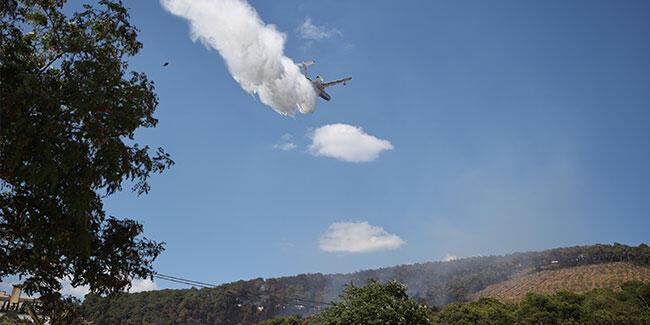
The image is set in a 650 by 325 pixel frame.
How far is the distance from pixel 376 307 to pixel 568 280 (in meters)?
119

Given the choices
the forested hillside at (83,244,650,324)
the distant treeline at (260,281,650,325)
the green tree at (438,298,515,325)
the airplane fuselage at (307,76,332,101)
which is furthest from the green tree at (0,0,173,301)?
the forested hillside at (83,244,650,324)

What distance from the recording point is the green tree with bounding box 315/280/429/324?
2973 centimetres

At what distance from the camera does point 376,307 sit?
30.3 metres

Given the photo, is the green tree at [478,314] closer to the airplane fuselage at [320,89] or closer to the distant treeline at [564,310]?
the distant treeline at [564,310]

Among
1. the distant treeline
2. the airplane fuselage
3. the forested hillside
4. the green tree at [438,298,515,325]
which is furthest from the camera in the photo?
the forested hillside

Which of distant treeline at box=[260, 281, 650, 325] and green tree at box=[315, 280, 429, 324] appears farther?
distant treeline at box=[260, 281, 650, 325]

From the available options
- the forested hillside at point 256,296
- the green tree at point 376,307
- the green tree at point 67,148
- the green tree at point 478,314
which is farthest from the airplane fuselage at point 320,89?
the forested hillside at point 256,296

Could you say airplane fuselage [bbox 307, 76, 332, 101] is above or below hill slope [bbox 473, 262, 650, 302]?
above

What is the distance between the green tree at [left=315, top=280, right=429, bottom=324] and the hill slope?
90.3m

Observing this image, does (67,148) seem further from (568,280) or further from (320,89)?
(568,280)

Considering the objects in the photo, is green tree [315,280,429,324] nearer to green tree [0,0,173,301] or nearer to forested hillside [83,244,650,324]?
green tree [0,0,173,301]

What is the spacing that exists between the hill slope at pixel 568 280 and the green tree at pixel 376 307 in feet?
296

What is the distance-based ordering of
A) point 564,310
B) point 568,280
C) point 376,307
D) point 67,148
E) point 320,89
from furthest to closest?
point 568,280 → point 564,310 → point 320,89 → point 376,307 → point 67,148

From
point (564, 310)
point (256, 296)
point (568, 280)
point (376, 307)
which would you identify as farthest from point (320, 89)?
point (256, 296)
